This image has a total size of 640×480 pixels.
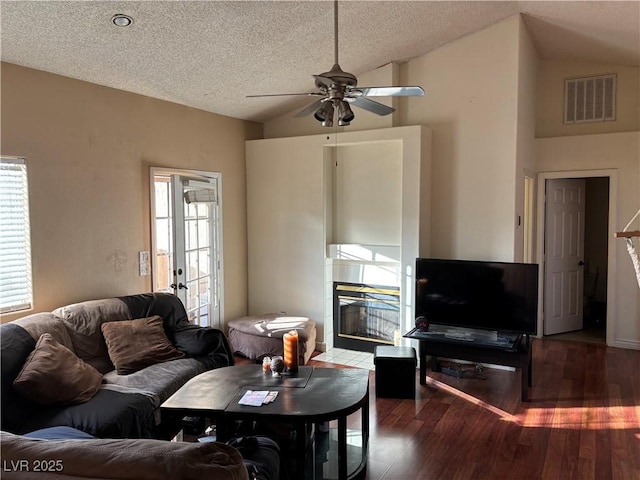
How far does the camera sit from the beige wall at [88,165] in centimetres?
351

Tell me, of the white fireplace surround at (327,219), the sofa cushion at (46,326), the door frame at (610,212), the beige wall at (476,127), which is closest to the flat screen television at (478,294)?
the white fireplace surround at (327,219)

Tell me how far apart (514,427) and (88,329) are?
3300 millimetres

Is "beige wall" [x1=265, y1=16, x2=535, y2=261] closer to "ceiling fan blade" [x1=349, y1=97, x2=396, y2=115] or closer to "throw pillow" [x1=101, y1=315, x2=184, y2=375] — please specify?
"ceiling fan blade" [x1=349, y1=97, x2=396, y2=115]

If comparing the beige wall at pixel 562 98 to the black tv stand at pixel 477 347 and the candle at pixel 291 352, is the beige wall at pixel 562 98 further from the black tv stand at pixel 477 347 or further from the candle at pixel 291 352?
the candle at pixel 291 352

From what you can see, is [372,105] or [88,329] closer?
[372,105]

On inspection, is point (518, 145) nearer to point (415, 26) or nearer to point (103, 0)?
point (415, 26)

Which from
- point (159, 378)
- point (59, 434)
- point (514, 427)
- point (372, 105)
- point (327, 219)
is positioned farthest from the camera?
point (327, 219)

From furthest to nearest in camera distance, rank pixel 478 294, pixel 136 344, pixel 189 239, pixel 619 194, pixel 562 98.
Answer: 1. pixel 562 98
2. pixel 619 194
3. pixel 189 239
4. pixel 478 294
5. pixel 136 344

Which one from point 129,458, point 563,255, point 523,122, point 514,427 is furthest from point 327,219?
point 129,458

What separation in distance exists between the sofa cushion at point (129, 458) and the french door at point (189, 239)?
10.8ft

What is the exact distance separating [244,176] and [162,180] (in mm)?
1325

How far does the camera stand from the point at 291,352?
10.6 feet

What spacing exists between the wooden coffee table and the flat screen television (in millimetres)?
1532

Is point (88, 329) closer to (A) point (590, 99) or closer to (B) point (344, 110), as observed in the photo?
(B) point (344, 110)
